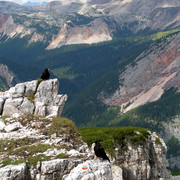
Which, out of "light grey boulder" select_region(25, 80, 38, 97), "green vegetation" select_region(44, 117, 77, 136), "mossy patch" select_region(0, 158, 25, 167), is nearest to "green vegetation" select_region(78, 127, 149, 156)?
"light grey boulder" select_region(25, 80, 38, 97)

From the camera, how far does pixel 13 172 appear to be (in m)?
24.5

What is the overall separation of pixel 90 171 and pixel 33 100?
1769 centimetres

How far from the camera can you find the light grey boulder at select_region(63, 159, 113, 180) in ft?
82.3

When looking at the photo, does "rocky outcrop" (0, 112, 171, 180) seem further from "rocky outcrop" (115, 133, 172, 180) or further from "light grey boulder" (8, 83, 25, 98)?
"rocky outcrop" (115, 133, 172, 180)

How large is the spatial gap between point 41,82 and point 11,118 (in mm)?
10138

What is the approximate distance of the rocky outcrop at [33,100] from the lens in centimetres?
3797

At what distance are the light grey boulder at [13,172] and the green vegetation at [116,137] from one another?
4412 centimetres

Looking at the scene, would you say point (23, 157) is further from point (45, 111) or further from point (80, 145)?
point (45, 111)

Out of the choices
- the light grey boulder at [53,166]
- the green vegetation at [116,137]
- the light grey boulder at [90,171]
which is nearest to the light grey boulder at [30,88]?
the light grey boulder at [53,166]

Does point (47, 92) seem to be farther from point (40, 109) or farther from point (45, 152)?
point (45, 152)

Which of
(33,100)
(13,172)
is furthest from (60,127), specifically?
(33,100)

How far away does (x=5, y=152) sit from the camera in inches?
1114

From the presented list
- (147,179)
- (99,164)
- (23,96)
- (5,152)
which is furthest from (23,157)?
(147,179)

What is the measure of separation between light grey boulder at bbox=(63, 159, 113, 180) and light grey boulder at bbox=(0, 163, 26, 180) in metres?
3.54
